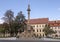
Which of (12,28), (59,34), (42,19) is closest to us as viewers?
(12,28)

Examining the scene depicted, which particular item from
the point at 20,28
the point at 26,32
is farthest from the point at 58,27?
the point at 26,32

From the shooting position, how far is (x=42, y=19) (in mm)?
159375

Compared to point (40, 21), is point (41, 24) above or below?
below

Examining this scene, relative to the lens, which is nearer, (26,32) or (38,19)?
(26,32)

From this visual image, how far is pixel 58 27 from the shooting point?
496 ft

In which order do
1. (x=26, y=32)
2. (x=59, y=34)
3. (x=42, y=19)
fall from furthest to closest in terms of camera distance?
(x=42, y=19) < (x=59, y=34) < (x=26, y=32)

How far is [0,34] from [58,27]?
131 feet

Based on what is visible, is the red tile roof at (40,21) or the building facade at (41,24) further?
the red tile roof at (40,21)

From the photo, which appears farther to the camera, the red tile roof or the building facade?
the red tile roof

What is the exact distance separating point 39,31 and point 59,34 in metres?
15.2

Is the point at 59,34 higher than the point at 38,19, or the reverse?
the point at 38,19

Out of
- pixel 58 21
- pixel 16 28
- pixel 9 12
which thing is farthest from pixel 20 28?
pixel 58 21

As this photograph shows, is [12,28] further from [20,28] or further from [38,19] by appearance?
[38,19]

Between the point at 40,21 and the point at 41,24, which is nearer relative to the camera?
the point at 41,24
